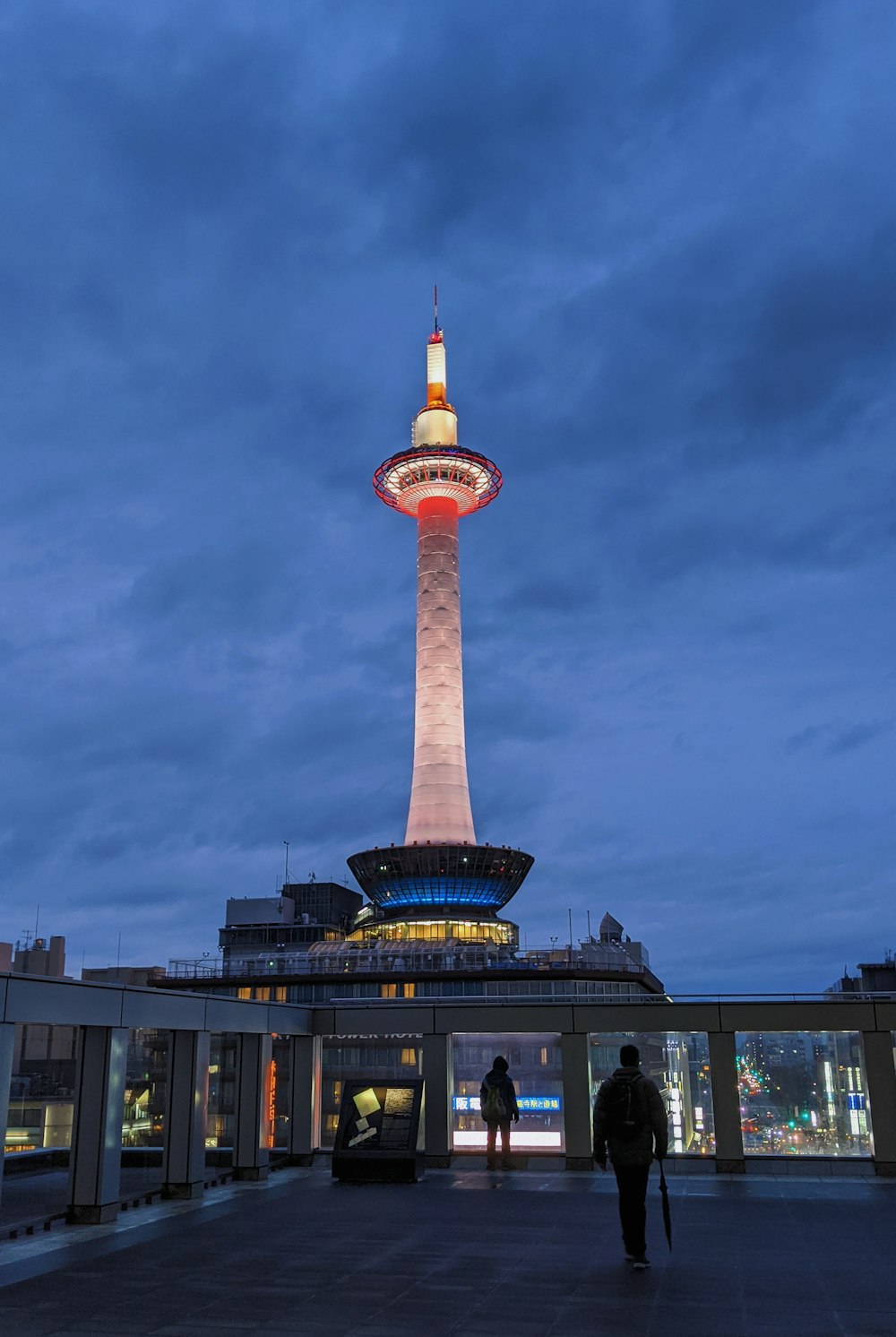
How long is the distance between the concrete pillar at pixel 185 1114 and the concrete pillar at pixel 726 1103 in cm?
1171

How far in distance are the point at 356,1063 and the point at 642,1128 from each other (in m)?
17.7

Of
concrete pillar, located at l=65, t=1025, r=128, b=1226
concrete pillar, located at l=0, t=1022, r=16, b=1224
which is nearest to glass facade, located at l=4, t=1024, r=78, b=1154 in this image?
concrete pillar, located at l=65, t=1025, r=128, b=1226

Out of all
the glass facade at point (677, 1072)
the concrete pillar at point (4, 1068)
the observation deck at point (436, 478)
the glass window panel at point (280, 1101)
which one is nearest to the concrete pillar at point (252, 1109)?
the glass window panel at point (280, 1101)

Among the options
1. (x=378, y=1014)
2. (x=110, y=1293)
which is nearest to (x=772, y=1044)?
(x=378, y=1014)

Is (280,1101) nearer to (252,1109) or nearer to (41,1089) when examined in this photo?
(252,1109)

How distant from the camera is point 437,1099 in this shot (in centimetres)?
2842

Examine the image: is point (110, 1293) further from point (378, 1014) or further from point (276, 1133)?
point (276, 1133)

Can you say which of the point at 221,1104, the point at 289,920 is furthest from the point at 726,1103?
the point at 289,920

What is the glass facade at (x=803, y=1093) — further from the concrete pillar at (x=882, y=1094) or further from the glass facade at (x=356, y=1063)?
the glass facade at (x=356, y=1063)

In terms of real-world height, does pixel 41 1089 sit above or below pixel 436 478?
below

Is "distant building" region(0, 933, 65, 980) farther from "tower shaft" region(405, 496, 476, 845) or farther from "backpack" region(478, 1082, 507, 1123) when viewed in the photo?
"backpack" region(478, 1082, 507, 1123)

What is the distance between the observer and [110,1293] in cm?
1384

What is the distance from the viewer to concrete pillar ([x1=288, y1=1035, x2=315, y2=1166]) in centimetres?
2908

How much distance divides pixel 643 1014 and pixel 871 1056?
5.26 meters
